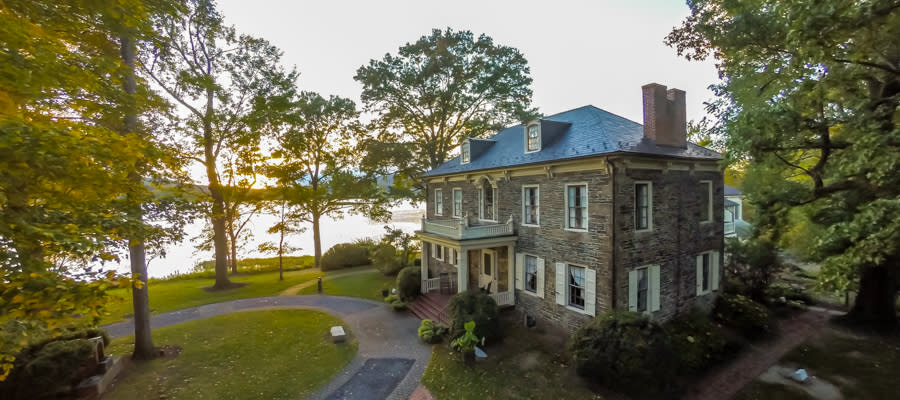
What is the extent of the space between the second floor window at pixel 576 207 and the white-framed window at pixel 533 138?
2.91 metres

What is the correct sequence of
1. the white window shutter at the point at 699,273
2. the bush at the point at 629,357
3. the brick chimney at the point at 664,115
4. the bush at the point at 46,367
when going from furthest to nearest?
the white window shutter at the point at 699,273 < the brick chimney at the point at 664,115 < the bush at the point at 629,357 < the bush at the point at 46,367

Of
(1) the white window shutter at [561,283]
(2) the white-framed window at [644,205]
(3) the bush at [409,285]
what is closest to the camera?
(2) the white-framed window at [644,205]

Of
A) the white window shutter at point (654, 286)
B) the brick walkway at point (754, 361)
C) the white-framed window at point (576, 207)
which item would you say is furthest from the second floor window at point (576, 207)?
the brick walkway at point (754, 361)

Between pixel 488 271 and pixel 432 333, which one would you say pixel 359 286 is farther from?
pixel 432 333

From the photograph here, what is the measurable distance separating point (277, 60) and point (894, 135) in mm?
25475

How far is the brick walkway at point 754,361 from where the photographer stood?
10.8 m

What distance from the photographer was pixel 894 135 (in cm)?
634

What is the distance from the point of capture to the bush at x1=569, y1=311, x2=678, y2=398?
9945mm

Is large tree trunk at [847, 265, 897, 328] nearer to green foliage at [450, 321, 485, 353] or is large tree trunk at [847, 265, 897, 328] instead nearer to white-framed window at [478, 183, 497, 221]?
white-framed window at [478, 183, 497, 221]

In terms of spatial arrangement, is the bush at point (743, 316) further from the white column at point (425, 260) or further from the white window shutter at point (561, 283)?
the white column at point (425, 260)

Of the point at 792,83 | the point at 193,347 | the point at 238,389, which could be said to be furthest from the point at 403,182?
the point at 792,83

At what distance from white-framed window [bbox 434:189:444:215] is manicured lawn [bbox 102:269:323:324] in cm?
1141

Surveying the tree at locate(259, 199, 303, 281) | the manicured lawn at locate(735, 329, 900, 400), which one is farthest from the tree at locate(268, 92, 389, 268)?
the manicured lawn at locate(735, 329, 900, 400)

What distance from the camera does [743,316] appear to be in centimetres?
1412
